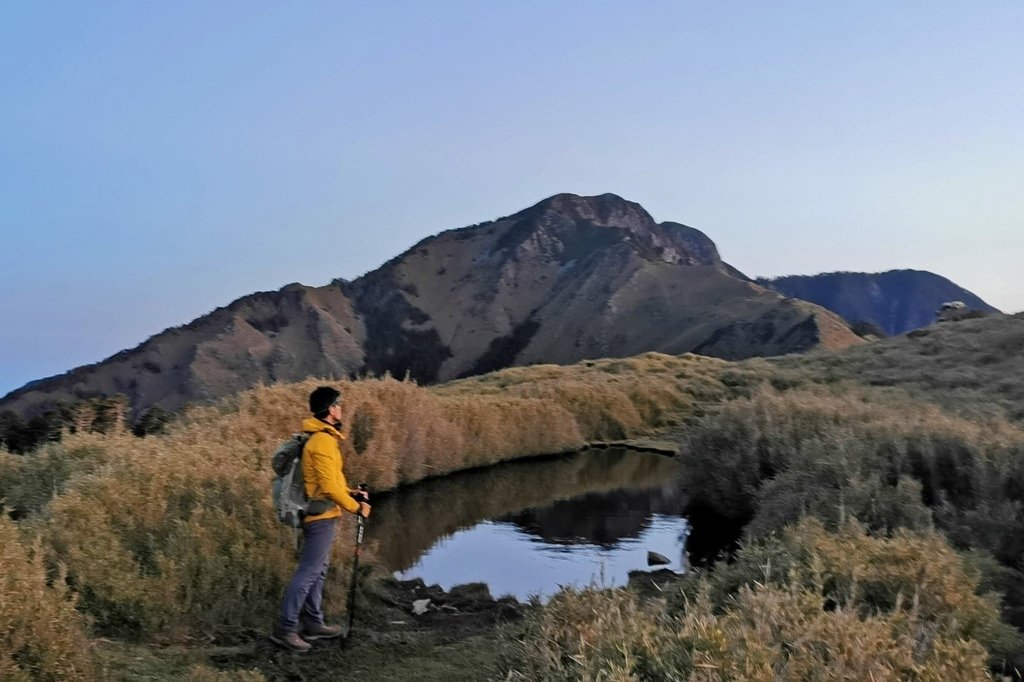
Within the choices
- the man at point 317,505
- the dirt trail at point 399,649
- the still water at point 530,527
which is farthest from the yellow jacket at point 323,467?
the still water at point 530,527

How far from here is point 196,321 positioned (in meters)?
135

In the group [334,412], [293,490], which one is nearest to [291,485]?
[293,490]

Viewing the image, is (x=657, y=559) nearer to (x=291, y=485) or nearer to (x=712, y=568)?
(x=712, y=568)

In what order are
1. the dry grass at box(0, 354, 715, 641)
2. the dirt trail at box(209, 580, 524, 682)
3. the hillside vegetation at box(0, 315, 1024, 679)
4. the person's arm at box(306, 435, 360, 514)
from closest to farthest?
the hillside vegetation at box(0, 315, 1024, 679) < the dirt trail at box(209, 580, 524, 682) < the person's arm at box(306, 435, 360, 514) < the dry grass at box(0, 354, 715, 641)

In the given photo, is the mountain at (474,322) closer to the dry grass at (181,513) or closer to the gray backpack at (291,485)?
the dry grass at (181,513)

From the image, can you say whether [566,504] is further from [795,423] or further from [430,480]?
[795,423]

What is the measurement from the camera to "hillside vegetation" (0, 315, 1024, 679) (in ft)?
14.4

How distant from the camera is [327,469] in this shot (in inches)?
288

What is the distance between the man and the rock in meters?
6.65

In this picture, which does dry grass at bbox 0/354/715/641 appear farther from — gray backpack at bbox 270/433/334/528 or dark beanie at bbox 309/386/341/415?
dark beanie at bbox 309/386/341/415

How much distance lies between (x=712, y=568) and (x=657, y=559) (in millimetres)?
2287

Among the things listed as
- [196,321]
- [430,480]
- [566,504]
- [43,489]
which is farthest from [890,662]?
[196,321]

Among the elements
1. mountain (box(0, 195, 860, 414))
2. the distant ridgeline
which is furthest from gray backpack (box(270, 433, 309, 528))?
mountain (box(0, 195, 860, 414))

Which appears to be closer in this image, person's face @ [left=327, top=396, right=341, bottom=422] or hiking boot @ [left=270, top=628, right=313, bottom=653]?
person's face @ [left=327, top=396, right=341, bottom=422]
